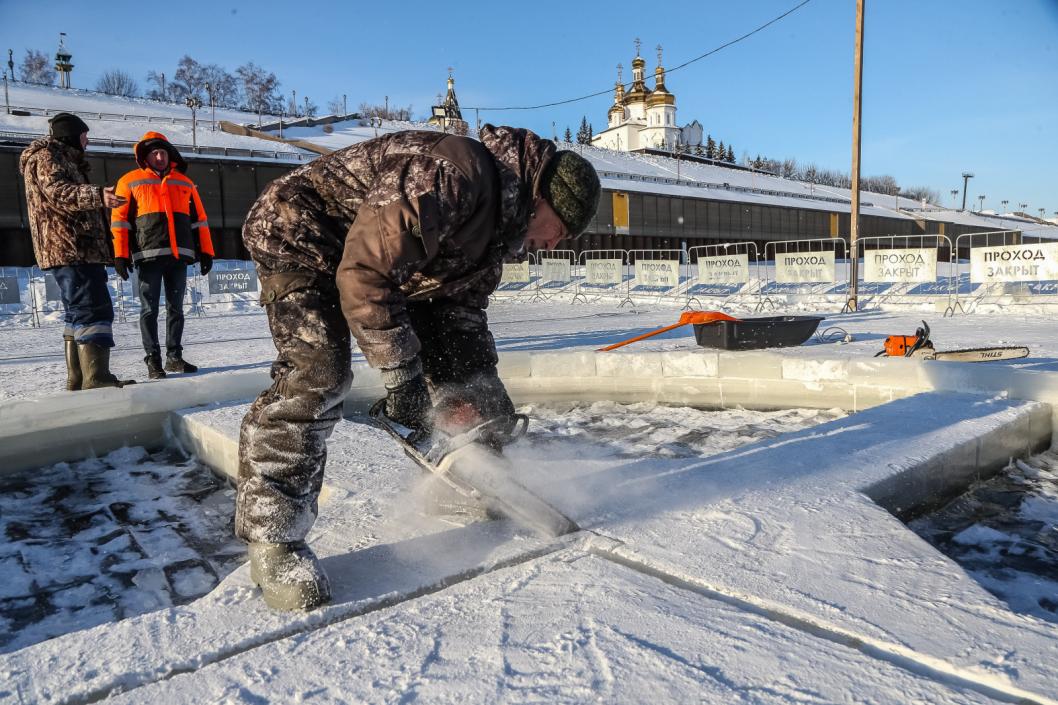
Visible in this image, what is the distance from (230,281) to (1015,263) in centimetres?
1249

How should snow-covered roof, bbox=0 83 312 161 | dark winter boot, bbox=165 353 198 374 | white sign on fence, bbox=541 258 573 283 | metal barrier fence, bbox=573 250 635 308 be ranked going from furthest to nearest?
snow-covered roof, bbox=0 83 312 161 → white sign on fence, bbox=541 258 573 283 → metal barrier fence, bbox=573 250 635 308 → dark winter boot, bbox=165 353 198 374

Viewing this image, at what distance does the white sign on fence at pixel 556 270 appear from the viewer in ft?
60.7

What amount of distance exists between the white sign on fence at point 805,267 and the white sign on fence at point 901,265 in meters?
0.66

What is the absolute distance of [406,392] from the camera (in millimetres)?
1753

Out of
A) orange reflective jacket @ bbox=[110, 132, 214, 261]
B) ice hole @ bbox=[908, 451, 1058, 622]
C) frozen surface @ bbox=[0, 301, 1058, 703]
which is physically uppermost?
orange reflective jacket @ bbox=[110, 132, 214, 261]

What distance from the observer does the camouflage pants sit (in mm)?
1696

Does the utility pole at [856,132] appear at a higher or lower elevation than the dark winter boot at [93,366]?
higher

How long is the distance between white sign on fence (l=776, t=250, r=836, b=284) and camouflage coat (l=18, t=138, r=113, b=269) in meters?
11.2

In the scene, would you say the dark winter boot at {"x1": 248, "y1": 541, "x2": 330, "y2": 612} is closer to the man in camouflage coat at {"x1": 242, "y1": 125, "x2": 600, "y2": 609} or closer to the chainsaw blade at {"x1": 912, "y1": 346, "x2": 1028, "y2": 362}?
the man in camouflage coat at {"x1": 242, "y1": 125, "x2": 600, "y2": 609}

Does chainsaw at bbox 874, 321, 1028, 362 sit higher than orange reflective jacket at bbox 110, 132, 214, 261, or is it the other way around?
orange reflective jacket at bbox 110, 132, 214, 261

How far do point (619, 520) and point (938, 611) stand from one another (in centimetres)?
79

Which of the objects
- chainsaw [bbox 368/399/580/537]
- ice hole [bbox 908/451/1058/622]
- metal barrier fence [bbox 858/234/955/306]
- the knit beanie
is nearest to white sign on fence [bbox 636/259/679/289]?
metal barrier fence [bbox 858/234/955/306]

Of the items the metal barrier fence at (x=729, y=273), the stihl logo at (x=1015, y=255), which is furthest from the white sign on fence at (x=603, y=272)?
the stihl logo at (x=1015, y=255)

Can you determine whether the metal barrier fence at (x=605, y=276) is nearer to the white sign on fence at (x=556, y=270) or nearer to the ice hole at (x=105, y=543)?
the white sign on fence at (x=556, y=270)
